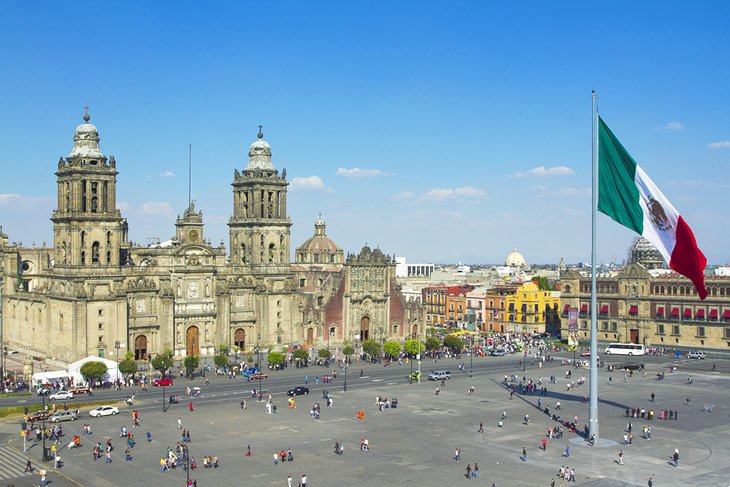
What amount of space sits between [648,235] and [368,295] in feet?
256

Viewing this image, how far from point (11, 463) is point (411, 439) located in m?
26.5

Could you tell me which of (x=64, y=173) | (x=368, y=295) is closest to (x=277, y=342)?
(x=368, y=295)

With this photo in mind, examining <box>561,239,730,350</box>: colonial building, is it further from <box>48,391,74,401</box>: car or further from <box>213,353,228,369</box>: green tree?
<box>48,391,74,401</box>: car

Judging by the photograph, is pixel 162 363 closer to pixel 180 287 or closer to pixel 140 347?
pixel 140 347

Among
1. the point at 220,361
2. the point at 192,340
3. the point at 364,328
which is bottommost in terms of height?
the point at 220,361

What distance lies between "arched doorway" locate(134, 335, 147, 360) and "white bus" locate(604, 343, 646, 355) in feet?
199

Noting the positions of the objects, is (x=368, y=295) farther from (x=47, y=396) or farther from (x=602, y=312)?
(x=47, y=396)

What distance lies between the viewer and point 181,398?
8388 cm

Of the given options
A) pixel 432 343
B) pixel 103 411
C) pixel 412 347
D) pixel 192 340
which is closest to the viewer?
pixel 103 411

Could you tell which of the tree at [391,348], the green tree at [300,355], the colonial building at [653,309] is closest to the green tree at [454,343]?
the tree at [391,348]

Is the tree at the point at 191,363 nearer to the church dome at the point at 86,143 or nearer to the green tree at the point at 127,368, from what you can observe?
the green tree at the point at 127,368

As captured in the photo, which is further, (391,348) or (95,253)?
(391,348)

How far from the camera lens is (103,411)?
74500mm

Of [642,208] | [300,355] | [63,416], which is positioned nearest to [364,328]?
[300,355]
